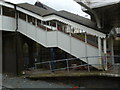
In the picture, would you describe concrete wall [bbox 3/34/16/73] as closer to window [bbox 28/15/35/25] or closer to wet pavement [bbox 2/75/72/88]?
window [bbox 28/15/35/25]

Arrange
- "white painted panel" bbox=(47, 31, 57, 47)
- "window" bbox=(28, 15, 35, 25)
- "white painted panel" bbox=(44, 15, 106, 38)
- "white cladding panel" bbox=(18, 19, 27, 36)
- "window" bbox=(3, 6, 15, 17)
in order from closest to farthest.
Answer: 1. "white painted panel" bbox=(44, 15, 106, 38)
2. "white painted panel" bbox=(47, 31, 57, 47)
3. "window" bbox=(3, 6, 15, 17)
4. "white cladding panel" bbox=(18, 19, 27, 36)
5. "window" bbox=(28, 15, 35, 25)

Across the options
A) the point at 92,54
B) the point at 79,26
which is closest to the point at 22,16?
the point at 79,26

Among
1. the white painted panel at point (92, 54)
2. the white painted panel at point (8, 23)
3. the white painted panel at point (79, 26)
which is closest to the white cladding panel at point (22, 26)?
the white painted panel at point (8, 23)

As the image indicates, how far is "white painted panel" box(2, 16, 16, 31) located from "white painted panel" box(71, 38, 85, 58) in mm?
5479

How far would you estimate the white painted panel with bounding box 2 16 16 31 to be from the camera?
13891 millimetres

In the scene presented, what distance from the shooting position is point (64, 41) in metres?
12.8

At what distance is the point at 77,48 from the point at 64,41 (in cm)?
116

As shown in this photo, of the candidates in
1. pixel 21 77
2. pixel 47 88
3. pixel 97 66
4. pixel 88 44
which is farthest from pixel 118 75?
pixel 21 77

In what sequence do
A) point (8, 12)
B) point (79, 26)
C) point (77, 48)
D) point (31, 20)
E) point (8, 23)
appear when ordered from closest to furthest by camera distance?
point (79, 26) → point (77, 48) → point (8, 23) → point (8, 12) → point (31, 20)

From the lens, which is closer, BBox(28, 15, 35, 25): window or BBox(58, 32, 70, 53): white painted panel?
BBox(58, 32, 70, 53): white painted panel

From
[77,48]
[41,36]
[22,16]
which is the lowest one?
[77,48]

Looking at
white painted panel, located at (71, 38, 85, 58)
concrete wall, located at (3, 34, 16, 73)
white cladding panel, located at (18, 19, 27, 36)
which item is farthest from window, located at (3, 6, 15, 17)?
white painted panel, located at (71, 38, 85, 58)

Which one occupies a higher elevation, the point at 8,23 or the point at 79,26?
the point at 8,23

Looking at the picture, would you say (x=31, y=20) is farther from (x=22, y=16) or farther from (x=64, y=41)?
(x=64, y=41)
